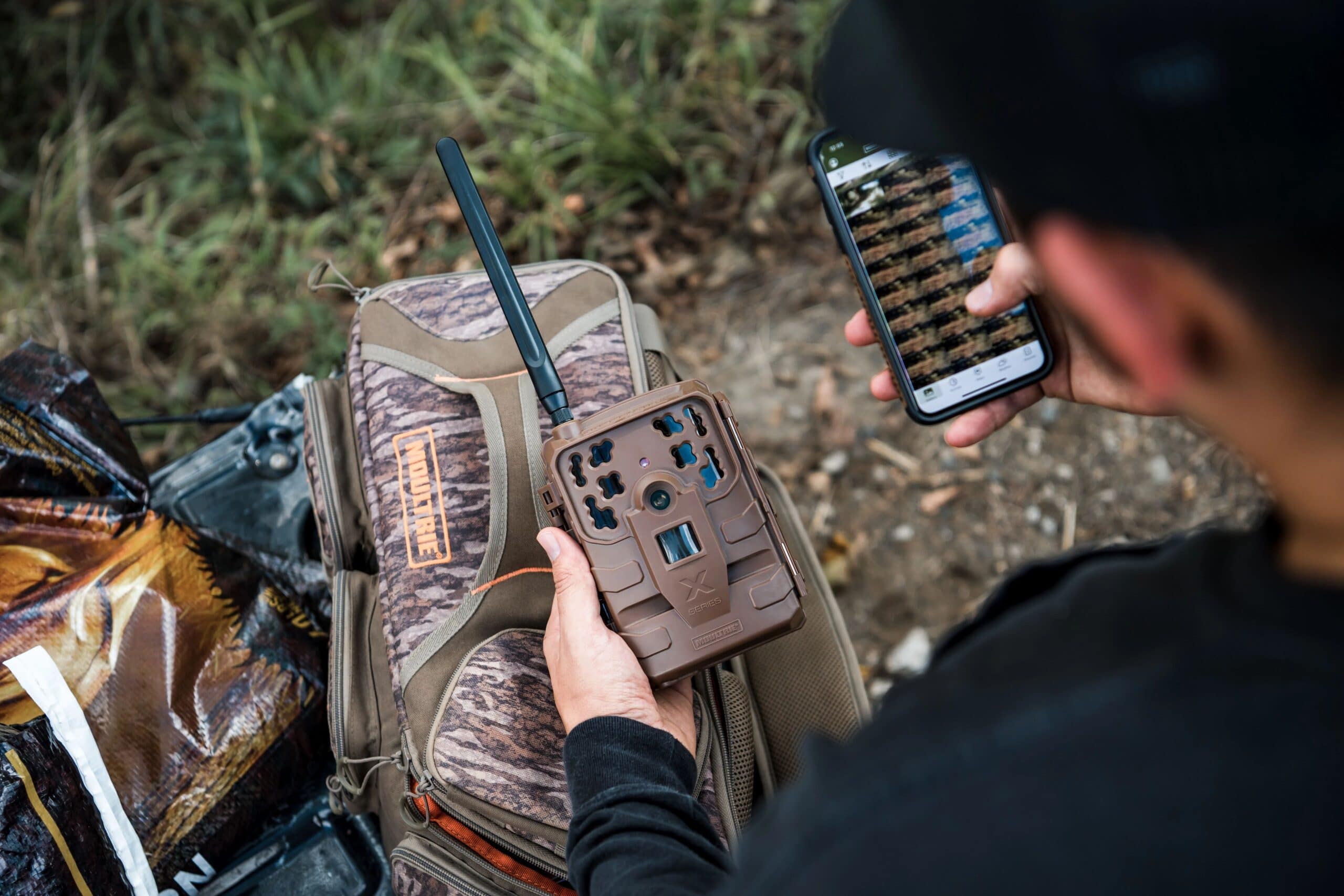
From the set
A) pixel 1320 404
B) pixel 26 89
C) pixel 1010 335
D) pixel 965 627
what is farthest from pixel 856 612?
pixel 26 89

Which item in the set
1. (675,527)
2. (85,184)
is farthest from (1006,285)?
(85,184)

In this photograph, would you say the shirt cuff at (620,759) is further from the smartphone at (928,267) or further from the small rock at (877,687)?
the small rock at (877,687)

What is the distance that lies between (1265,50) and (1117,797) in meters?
0.53

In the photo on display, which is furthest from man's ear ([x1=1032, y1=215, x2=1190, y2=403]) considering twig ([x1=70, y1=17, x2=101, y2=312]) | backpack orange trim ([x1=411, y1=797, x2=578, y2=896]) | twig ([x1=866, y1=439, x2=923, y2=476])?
twig ([x1=70, y1=17, x2=101, y2=312])

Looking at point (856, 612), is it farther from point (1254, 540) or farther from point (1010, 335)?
point (1254, 540)

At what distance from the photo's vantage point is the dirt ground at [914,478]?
2438mm

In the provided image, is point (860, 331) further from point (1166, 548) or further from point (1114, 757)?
point (1114, 757)

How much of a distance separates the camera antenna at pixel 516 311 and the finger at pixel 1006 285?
809 millimetres

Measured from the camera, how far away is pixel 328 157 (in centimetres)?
316

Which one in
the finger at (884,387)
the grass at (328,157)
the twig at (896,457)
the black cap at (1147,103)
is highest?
the grass at (328,157)

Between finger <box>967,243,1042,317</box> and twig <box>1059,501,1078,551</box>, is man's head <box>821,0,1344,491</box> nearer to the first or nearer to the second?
finger <box>967,243,1042,317</box>

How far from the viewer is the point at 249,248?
315 cm

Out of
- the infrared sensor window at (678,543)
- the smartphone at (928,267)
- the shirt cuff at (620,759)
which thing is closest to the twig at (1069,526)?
the smartphone at (928,267)

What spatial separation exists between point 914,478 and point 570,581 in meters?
1.46
